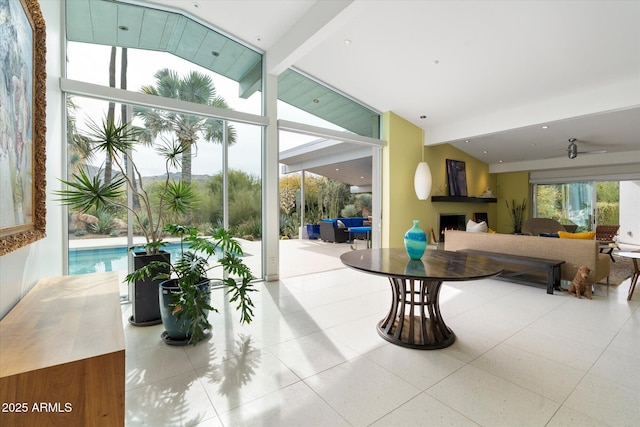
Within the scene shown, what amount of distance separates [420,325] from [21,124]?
3.07m

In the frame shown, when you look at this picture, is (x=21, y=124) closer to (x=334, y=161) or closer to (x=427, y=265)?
(x=427, y=265)

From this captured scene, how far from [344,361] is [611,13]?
4.78 metres

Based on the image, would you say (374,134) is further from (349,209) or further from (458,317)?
(349,209)

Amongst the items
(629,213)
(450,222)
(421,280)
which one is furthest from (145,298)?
(629,213)

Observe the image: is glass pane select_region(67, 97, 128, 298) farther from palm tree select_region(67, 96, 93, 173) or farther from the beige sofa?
the beige sofa

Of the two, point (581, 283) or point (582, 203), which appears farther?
point (582, 203)

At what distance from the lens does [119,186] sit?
10.0 ft

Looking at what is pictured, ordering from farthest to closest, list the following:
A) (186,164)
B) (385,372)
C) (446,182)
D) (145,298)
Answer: (446,182), (186,164), (145,298), (385,372)

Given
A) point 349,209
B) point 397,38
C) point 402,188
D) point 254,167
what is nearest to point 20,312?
point 254,167

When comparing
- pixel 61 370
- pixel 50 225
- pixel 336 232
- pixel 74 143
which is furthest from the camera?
pixel 336 232

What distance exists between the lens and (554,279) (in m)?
4.14

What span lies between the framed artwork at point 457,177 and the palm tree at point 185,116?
20.8 feet

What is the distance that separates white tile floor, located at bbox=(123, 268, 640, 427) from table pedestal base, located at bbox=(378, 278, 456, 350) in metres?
0.09

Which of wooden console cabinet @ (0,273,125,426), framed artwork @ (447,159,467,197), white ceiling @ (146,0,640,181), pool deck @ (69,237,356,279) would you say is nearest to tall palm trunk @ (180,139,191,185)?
pool deck @ (69,237,356,279)
